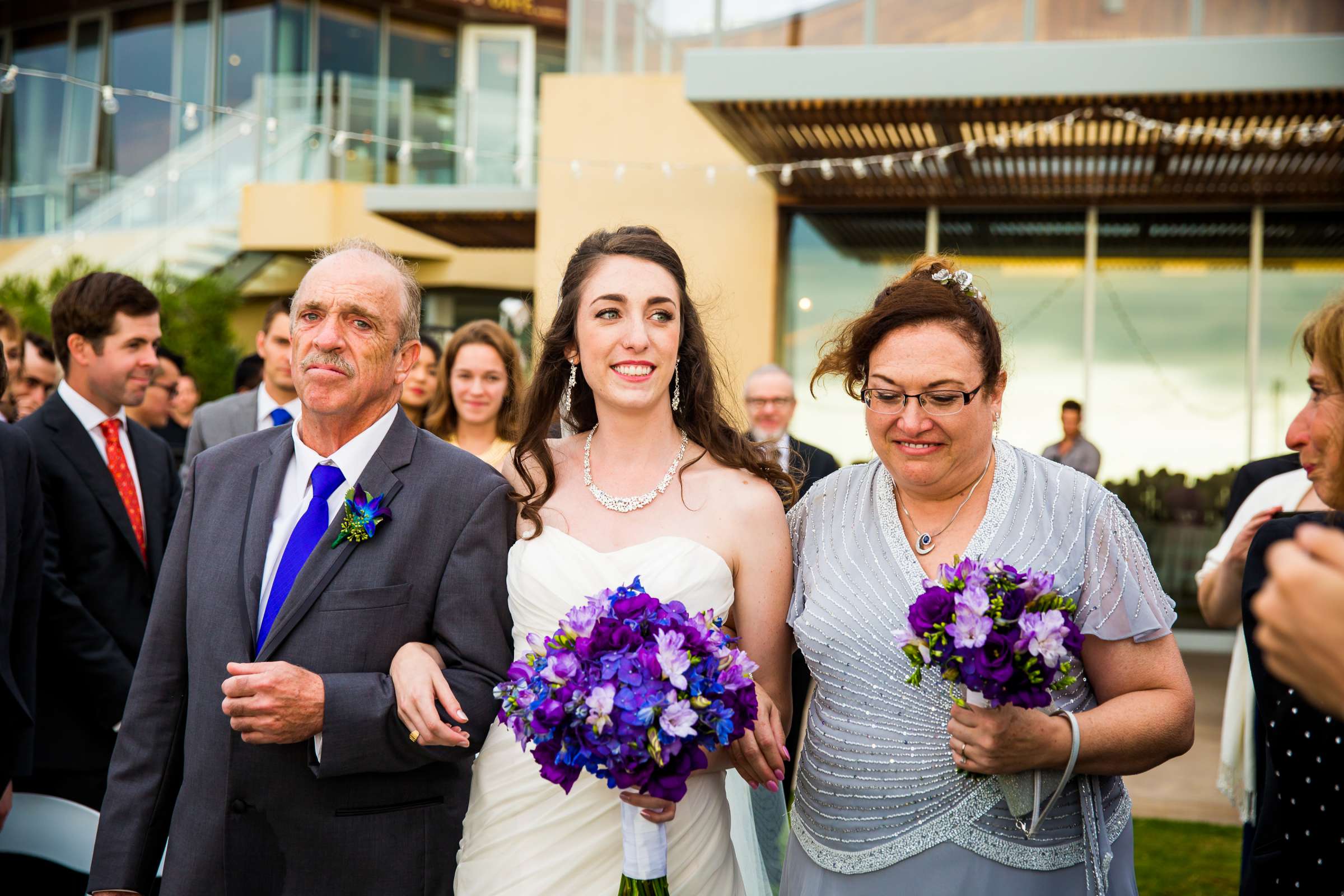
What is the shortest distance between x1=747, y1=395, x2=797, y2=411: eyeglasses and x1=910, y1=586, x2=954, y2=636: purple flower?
479 cm

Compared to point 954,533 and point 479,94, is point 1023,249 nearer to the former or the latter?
point 479,94

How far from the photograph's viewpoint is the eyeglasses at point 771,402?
7.02 m

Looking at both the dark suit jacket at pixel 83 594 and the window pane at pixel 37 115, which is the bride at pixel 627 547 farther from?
the window pane at pixel 37 115

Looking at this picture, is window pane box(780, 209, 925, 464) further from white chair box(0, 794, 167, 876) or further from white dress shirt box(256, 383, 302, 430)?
white chair box(0, 794, 167, 876)

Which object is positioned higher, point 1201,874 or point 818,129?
point 818,129

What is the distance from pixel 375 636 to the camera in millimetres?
2795

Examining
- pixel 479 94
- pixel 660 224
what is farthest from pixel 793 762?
pixel 479 94

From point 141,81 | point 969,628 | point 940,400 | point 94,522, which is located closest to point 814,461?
point 94,522

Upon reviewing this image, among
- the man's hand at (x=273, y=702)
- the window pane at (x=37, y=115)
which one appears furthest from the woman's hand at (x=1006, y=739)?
the window pane at (x=37, y=115)

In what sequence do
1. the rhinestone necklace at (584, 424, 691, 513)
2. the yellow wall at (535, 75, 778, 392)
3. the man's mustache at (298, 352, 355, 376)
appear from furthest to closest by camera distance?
the yellow wall at (535, 75, 778, 392) < the rhinestone necklace at (584, 424, 691, 513) < the man's mustache at (298, 352, 355, 376)

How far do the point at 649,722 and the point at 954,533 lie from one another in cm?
97

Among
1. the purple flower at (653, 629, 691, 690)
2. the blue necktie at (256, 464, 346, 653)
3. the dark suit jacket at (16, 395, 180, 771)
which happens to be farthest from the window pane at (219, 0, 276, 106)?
the purple flower at (653, 629, 691, 690)

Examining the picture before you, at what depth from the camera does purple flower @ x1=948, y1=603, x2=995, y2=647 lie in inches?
85.3

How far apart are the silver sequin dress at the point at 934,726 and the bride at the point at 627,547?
19cm
